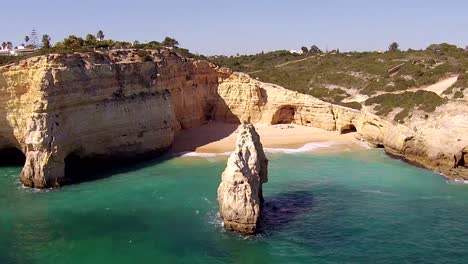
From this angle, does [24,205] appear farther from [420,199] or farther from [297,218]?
[420,199]

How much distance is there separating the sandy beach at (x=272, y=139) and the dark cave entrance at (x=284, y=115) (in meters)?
1.11

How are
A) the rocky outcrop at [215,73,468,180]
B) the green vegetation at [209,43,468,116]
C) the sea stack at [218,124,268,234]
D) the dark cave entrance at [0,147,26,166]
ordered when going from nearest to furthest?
the sea stack at [218,124,268,234], the rocky outcrop at [215,73,468,180], the dark cave entrance at [0,147,26,166], the green vegetation at [209,43,468,116]

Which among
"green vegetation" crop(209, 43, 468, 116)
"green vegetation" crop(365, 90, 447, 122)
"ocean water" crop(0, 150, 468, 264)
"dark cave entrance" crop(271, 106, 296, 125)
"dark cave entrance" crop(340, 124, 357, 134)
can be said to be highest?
"green vegetation" crop(209, 43, 468, 116)

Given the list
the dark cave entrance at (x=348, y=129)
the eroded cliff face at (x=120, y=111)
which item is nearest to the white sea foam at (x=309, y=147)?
the dark cave entrance at (x=348, y=129)

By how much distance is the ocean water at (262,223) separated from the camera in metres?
22.7

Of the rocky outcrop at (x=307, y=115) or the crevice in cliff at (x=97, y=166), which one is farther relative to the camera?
the rocky outcrop at (x=307, y=115)

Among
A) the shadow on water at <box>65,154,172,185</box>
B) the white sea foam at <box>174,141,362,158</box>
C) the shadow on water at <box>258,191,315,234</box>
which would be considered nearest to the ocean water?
the shadow on water at <box>258,191,315,234</box>

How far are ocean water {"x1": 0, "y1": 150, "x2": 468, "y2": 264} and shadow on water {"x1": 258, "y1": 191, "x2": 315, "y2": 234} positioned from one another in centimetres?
6

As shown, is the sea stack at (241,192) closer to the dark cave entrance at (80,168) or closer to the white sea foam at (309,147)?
the dark cave entrance at (80,168)

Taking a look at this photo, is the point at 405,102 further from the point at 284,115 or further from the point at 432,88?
the point at 284,115

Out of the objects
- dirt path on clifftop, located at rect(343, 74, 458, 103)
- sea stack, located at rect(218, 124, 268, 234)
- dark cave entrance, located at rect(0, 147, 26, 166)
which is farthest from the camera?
dirt path on clifftop, located at rect(343, 74, 458, 103)

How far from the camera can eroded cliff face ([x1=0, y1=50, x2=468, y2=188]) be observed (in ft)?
115

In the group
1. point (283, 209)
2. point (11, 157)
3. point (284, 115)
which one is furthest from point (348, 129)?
point (11, 157)

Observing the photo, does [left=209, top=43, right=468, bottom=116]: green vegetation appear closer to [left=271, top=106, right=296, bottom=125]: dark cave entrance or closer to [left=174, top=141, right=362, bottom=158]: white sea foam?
[left=271, top=106, right=296, bottom=125]: dark cave entrance
